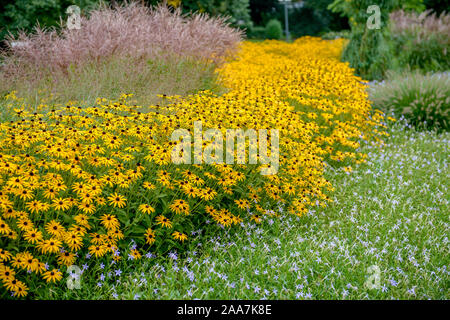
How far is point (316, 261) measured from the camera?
3.13 metres

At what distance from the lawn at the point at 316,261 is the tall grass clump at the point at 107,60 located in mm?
3349

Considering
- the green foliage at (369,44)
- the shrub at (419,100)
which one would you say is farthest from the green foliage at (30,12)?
the shrub at (419,100)

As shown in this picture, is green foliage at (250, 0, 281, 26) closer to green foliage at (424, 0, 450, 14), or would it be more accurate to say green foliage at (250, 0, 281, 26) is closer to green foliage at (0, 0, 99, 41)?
green foliage at (424, 0, 450, 14)

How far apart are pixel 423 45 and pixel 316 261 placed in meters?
10.7

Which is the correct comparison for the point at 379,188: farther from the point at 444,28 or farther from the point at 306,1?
the point at 306,1

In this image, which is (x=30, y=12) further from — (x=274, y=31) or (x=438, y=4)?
(x=438, y=4)

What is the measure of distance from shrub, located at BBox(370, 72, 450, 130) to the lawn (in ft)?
10.5

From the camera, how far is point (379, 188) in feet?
15.4

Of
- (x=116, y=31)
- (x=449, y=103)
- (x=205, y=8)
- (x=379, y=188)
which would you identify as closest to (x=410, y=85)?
(x=449, y=103)

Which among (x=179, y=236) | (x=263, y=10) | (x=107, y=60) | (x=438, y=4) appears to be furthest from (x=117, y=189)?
(x=263, y=10)

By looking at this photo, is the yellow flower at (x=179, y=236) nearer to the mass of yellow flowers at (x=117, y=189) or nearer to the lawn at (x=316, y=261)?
the mass of yellow flowers at (x=117, y=189)

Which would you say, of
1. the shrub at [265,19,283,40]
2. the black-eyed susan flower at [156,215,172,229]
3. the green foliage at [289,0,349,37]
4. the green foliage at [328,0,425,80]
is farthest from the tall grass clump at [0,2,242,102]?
the green foliage at [289,0,349,37]

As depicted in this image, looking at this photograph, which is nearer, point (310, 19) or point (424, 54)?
point (424, 54)
